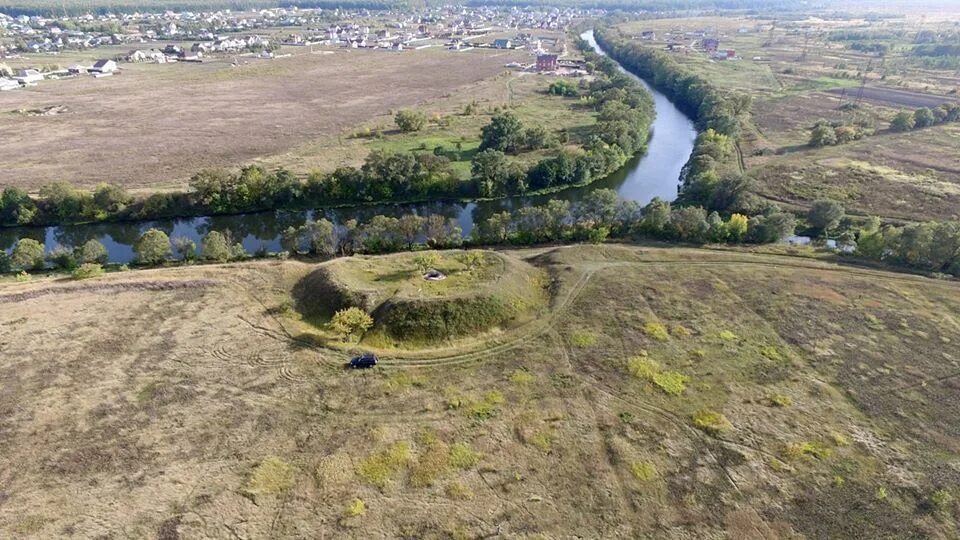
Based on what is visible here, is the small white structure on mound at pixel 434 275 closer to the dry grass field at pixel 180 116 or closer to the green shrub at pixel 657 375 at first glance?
the green shrub at pixel 657 375

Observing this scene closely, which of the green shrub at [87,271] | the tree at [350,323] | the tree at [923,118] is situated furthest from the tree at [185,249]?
the tree at [923,118]

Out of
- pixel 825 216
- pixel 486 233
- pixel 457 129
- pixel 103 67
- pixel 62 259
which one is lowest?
pixel 825 216

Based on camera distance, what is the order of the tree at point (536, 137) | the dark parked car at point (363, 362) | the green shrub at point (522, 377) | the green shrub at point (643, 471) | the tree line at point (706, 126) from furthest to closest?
the tree at point (536, 137) → the tree line at point (706, 126) → the dark parked car at point (363, 362) → the green shrub at point (522, 377) → the green shrub at point (643, 471)

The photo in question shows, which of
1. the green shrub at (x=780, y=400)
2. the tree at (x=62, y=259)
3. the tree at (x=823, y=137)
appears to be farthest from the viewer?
the tree at (x=823, y=137)

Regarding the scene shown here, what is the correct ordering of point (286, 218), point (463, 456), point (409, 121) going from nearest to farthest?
1. point (463, 456)
2. point (286, 218)
3. point (409, 121)

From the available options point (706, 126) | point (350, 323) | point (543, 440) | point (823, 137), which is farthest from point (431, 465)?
point (823, 137)

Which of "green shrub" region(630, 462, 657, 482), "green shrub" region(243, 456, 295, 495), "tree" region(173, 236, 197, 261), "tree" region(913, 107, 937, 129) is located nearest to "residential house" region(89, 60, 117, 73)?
"tree" region(173, 236, 197, 261)

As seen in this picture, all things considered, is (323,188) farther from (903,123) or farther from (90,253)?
(903,123)
